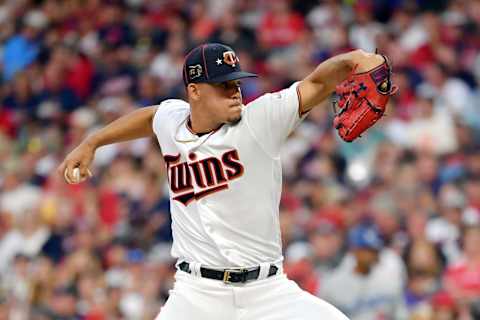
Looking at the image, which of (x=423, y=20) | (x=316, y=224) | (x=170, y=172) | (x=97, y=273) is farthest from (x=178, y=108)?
(x=423, y=20)

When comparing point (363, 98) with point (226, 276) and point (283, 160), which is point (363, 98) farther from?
point (283, 160)

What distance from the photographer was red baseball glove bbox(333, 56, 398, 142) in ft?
15.3

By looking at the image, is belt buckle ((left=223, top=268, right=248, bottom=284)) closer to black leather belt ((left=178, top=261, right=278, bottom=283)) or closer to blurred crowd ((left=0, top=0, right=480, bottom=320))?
black leather belt ((left=178, top=261, right=278, bottom=283))

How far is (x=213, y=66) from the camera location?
5078 mm

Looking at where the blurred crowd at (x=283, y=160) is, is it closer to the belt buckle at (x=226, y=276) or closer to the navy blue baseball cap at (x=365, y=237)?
the navy blue baseball cap at (x=365, y=237)

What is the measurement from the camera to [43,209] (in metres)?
10.8

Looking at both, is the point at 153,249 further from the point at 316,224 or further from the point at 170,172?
the point at 170,172

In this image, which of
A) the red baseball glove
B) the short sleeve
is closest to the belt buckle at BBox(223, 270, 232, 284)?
the short sleeve

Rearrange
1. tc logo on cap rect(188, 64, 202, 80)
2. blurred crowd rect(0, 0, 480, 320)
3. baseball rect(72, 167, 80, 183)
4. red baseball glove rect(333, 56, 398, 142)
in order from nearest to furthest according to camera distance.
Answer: red baseball glove rect(333, 56, 398, 142)
tc logo on cap rect(188, 64, 202, 80)
baseball rect(72, 167, 80, 183)
blurred crowd rect(0, 0, 480, 320)

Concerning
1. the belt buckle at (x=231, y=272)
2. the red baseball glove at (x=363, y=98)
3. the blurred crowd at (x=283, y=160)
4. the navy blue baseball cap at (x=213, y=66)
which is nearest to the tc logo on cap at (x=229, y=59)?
the navy blue baseball cap at (x=213, y=66)

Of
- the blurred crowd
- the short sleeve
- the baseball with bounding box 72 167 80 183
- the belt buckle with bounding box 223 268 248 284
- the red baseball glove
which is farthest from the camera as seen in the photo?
the blurred crowd

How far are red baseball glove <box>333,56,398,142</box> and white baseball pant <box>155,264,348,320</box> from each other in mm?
771

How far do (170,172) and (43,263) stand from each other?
494cm

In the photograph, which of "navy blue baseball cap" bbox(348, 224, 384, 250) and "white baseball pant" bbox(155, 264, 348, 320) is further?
"navy blue baseball cap" bbox(348, 224, 384, 250)
